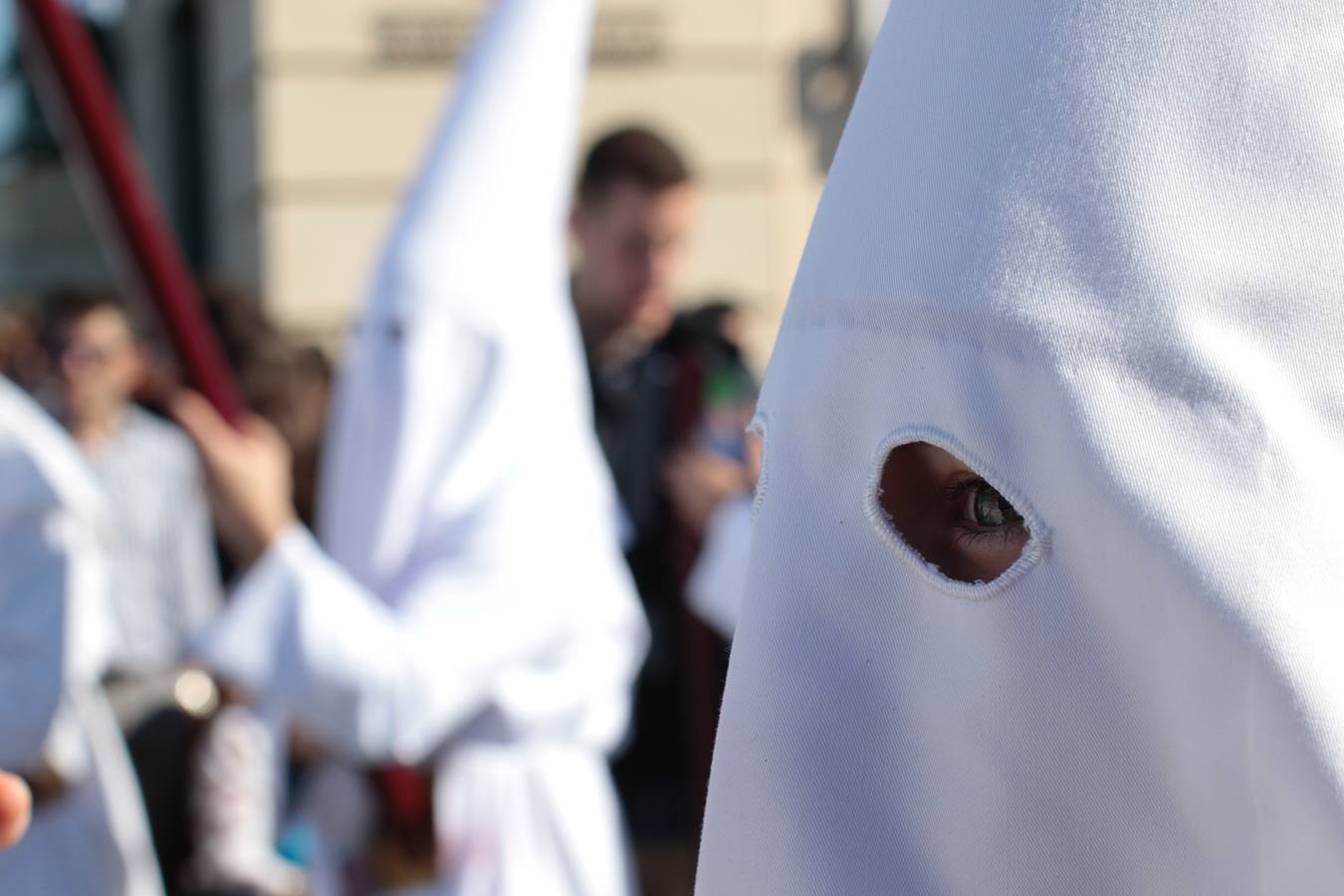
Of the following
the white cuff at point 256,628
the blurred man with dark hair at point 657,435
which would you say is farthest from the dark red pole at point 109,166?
the blurred man with dark hair at point 657,435

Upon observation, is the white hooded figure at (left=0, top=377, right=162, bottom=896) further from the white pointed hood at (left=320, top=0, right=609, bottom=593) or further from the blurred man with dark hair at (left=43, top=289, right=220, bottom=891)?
the blurred man with dark hair at (left=43, top=289, right=220, bottom=891)

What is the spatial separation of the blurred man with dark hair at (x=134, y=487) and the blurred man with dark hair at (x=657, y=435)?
3.71 ft

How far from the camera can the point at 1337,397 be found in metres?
1.10

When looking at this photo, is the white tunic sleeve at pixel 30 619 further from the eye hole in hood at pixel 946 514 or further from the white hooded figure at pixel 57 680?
the eye hole in hood at pixel 946 514

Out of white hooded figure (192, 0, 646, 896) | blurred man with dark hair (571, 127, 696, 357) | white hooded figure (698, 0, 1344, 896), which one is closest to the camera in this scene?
white hooded figure (698, 0, 1344, 896)

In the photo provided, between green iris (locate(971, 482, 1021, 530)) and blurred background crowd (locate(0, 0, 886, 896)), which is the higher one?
blurred background crowd (locate(0, 0, 886, 896))

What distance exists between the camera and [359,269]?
7.82 m

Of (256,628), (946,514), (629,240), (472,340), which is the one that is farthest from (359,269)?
(946,514)

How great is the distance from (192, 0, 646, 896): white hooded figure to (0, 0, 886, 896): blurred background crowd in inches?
12.7

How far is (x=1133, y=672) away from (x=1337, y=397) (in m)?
0.21

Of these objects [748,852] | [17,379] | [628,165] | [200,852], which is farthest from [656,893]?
[17,379]

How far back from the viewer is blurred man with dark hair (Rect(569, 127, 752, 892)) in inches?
146

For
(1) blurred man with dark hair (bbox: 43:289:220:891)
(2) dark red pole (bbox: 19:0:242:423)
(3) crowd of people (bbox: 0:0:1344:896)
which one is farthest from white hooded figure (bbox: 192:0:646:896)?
(3) crowd of people (bbox: 0:0:1344:896)

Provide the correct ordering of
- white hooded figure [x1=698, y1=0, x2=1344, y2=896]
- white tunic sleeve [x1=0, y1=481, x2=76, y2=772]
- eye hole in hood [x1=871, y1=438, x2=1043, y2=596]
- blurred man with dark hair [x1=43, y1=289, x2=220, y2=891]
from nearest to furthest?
white hooded figure [x1=698, y1=0, x2=1344, y2=896]
eye hole in hood [x1=871, y1=438, x2=1043, y2=596]
white tunic sleeve [x1=0, y1=481, x2=76, y2=772]
blurred man with dark hair [x1=43, y1=289, x2=220, y2=891]
